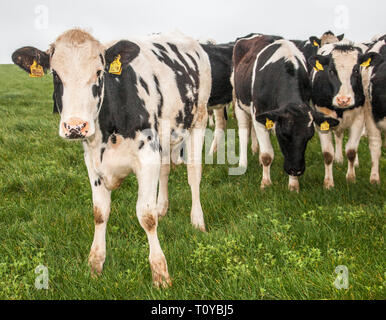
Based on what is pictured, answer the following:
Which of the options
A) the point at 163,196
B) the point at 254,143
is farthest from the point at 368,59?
the point at 163,196

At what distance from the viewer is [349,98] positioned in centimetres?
601

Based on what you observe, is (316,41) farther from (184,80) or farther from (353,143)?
(184,80)

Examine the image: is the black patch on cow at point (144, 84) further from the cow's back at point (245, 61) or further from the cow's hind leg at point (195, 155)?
the cow's back at point (245, 61)

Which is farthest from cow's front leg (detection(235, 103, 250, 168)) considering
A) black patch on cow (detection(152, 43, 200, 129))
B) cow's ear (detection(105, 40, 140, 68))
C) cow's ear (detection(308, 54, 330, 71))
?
cow's ear (detection(105, 40, 140, 68))

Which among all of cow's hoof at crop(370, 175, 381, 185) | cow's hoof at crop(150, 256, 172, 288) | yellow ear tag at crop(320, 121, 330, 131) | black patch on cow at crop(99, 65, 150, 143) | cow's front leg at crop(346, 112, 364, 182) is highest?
black patch on cow at crop(99, 65, 150, 143)

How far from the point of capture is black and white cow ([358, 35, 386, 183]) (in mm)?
5934

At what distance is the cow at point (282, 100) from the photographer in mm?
5570

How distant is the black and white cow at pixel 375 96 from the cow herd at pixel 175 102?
1cm

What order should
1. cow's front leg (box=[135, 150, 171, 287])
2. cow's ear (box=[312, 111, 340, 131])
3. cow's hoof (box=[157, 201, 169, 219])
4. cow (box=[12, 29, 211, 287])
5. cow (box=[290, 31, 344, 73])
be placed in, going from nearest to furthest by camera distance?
cow (box=[12, 29, 211, 287]) < cow's front leg (box=[135, 150, 171, 287]) < cow's hoof (box=[157, 201, 169, 219]) < cow's ear (box=[312, 111, 340, 131]) < cow (box=[290, 31, 344, 73])

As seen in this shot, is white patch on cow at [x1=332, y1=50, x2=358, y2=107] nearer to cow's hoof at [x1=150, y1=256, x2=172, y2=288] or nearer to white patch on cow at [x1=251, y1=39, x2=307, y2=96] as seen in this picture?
white patch on cow at [x1=251, y1=39, x2=307, y2=96]

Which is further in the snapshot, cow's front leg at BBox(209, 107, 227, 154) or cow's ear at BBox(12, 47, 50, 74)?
cow's front leg at BBox(209, 107, 227, 154)

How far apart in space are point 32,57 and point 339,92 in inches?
171

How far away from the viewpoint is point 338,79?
6199 millimetres
